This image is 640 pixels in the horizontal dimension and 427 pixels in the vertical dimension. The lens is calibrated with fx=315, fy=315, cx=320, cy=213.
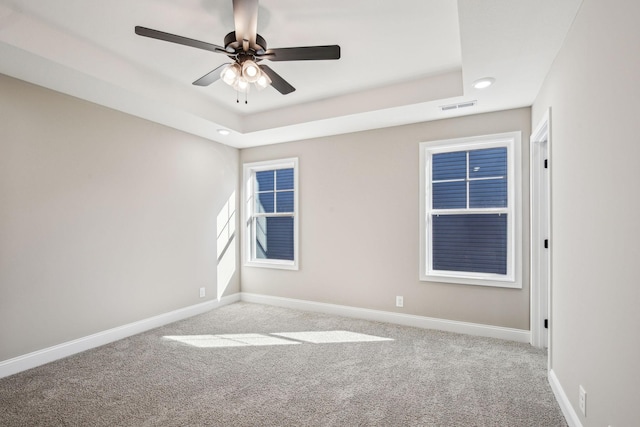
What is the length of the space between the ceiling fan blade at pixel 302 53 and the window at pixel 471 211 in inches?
85.1

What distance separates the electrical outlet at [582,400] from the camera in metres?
1.78

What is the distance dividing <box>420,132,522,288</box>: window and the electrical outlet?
1.68m

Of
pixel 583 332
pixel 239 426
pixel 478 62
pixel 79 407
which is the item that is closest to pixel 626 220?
pixel 583 332

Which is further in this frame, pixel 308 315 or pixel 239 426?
pixel 308 315

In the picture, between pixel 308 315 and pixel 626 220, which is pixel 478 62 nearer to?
pixel 626 220

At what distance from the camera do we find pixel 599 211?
5.27 ft

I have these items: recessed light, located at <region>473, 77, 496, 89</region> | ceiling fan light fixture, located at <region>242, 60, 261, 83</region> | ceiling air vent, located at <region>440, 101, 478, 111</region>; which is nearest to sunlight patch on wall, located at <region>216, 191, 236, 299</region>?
ceiling fan light fixture, located at <region>242, 60, 261, 83</region>

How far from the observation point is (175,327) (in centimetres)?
387

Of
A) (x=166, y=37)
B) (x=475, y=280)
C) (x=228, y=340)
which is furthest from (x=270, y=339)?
(x=166, y=37)

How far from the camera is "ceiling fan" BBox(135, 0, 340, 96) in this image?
1.91 meters

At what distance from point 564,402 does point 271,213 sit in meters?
4.06

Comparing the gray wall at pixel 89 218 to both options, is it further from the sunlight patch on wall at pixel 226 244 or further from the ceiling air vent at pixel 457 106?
the ceiling air vent at pixel 457 106

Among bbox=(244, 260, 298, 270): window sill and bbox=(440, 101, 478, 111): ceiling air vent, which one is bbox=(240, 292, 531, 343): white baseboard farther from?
bbox=(440, 101, 478, 111): ceiling air vent

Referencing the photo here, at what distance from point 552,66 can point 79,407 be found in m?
4.31
